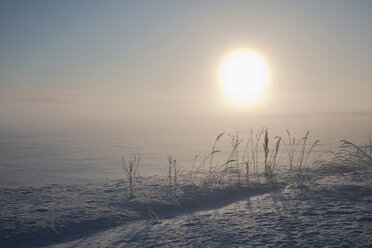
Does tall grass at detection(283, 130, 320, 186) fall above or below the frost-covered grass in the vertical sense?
above

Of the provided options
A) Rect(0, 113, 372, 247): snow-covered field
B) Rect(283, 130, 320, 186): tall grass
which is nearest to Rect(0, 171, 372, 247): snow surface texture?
Rect(0, 113, 372, 247): snow-covered field

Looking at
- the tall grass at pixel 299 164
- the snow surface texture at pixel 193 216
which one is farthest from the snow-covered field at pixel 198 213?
the tall grass at pixel 299 164

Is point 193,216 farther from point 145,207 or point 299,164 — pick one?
point 299,164

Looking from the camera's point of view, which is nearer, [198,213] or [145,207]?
[198,213]

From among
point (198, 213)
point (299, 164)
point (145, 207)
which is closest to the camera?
point (198, 213)

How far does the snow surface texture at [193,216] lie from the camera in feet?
6.37

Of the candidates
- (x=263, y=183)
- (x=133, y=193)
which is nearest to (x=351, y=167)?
(x=263, y=183)

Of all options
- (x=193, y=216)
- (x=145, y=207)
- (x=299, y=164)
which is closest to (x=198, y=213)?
(x=193, y=216)

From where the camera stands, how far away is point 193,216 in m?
2.59

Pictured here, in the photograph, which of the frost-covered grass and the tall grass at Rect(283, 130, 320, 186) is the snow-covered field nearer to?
the frost-covered grass

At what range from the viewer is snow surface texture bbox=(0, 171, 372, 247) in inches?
76.5

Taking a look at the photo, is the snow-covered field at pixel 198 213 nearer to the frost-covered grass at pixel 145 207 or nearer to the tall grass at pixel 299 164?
the frost-covered grass at pixel 145 207

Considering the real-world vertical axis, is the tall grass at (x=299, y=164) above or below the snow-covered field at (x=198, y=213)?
above

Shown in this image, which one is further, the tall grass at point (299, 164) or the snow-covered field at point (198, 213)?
the tall grass at point (299, 164)
